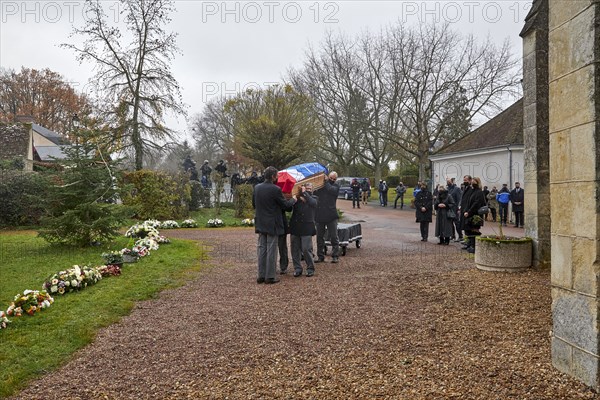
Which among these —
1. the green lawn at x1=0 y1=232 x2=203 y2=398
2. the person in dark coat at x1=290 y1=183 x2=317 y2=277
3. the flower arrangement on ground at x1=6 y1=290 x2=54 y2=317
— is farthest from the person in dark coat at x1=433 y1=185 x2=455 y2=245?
the flower arrangement on ground at x1=6 y1=290 x2=54 y2=317

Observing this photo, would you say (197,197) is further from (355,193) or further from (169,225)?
(355,193)

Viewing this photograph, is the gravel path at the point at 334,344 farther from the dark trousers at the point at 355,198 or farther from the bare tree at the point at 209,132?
the bare tree at the point at 209,132

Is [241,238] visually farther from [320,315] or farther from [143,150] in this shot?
[143,150]

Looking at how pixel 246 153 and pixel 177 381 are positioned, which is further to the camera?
pixel 246 153

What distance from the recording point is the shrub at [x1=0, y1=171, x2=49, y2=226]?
1866 cm

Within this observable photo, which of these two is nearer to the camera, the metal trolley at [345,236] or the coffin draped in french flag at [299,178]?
the coffin draped in french flag at [299,178]

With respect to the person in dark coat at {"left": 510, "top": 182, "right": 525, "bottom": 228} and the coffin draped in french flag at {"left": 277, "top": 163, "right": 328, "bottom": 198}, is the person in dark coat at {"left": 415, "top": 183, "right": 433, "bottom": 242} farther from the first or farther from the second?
the person in dark coat at {"left": 510, "top": 182, "right": 525, "bottom": 228}

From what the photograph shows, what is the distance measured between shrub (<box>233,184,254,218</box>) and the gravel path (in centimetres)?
1371

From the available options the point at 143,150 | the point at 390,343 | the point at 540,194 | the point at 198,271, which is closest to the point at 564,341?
the point at 390,343

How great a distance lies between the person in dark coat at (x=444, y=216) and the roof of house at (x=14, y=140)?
928 inches

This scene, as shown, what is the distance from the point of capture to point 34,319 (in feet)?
20.1

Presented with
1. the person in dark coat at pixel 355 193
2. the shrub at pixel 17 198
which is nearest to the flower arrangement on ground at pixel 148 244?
the shrub at pixel 17 198

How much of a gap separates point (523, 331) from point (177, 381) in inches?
132

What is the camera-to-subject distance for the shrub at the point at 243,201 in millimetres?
22031
